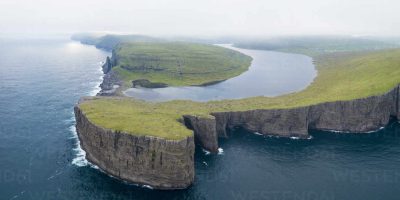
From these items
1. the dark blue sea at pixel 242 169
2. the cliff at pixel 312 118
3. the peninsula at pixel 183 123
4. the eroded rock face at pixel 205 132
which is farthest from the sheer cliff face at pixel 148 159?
the cliff at pixel 312 118

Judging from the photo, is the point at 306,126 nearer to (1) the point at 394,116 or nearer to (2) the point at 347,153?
(2) the point at 347,153

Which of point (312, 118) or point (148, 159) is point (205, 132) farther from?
point (312, 118)

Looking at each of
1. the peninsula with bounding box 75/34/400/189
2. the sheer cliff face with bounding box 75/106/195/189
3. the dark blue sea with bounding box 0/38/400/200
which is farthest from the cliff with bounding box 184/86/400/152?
the sheer cliff face with bounding box 75/106/195/189

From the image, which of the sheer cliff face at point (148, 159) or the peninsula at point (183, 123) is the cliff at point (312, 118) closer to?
the peninsula at point (183, 123)

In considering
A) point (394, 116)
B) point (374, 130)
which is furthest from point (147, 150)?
point (394, 116)

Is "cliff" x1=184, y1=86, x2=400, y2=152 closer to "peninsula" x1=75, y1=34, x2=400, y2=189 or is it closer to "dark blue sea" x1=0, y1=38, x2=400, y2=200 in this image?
"peninsula" x1=75, y1=34, x2=400, y2=189

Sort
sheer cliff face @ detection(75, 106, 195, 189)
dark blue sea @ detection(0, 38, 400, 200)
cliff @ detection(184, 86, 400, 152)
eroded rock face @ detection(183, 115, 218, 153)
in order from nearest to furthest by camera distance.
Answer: dark blue sea @ detection(0, 38, 400, 200) < sheer cliff face @ detection(75, 106, 195, 189) < eroded rock face @ detection(183, 115, 218, 153) < cliff @ detection(184, 86, 400, 152)

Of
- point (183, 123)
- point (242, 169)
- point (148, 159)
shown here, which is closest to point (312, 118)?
point (242, 169)
